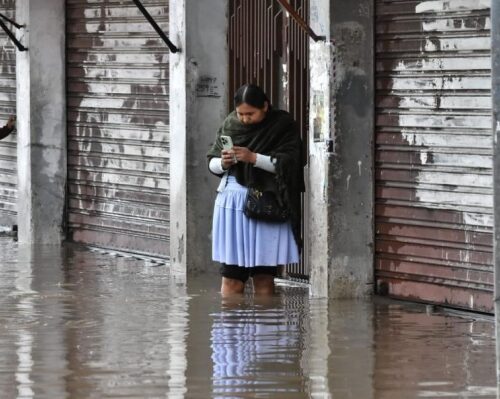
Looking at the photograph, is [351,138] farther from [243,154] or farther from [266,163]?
[243,154]

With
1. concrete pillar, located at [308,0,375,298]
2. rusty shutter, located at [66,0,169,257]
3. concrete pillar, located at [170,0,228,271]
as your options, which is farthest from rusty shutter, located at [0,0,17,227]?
concrete pillar, located at [308,0,375,298]

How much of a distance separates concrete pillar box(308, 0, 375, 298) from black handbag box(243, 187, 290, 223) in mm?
569

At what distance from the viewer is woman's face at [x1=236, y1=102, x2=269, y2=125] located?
10.8 meters

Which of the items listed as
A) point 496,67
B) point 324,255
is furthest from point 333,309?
point 496,67

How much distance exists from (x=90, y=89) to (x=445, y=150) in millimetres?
5753

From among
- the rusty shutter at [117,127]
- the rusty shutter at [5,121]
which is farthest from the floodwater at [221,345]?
the rusty shutter at [5,121]

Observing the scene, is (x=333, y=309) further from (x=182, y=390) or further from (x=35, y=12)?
(x=35, y=12)

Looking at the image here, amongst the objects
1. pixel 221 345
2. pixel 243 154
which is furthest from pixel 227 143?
pixel 221 345

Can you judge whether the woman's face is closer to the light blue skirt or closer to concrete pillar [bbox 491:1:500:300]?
the light blue skirt

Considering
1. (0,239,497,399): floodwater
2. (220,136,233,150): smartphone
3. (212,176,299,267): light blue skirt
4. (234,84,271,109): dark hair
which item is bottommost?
(0,239,497,399): floodwater

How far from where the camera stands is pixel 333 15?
1130cm

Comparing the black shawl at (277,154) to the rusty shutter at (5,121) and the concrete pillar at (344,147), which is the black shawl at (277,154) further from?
the rusty shutter at (5,121)

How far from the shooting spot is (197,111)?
1330cm

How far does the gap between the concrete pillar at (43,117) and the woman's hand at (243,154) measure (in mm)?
5641
